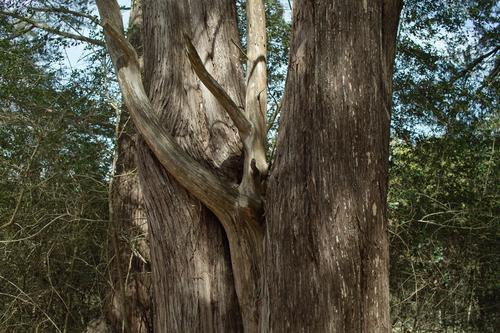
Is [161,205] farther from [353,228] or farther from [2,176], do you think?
[2,176]

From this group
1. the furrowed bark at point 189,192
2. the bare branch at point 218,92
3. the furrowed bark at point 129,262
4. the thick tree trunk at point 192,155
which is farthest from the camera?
the furrowed bark at point 129,262

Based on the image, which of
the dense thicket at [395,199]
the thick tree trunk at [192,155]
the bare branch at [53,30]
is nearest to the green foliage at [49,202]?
the dense thicket at [395,199]

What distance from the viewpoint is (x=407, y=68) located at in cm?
796

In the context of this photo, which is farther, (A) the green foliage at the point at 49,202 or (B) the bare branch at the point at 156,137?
(A) the green foliage at the point at 49,202

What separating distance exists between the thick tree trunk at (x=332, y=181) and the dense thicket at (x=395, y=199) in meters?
3.48

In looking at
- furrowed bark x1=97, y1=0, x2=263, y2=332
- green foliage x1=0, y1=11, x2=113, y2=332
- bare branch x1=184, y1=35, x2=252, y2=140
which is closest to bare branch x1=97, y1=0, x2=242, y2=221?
furrowed bark x1=97, y1=0, x2=263, y2=332

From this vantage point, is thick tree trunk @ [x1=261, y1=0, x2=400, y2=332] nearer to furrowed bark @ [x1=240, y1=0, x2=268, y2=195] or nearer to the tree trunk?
the tree trunk

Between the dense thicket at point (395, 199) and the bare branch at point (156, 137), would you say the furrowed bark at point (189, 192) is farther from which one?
the dense thicket at point (395, 199)

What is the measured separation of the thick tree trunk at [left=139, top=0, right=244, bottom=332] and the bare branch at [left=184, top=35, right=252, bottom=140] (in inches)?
10.3

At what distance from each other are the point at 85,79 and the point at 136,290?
2529 mm

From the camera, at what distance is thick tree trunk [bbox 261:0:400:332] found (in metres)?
3.31

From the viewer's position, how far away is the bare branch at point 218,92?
13.0ft

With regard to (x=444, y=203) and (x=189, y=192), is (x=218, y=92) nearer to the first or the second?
(x=189, y=192)

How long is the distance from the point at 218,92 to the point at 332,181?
102cm
